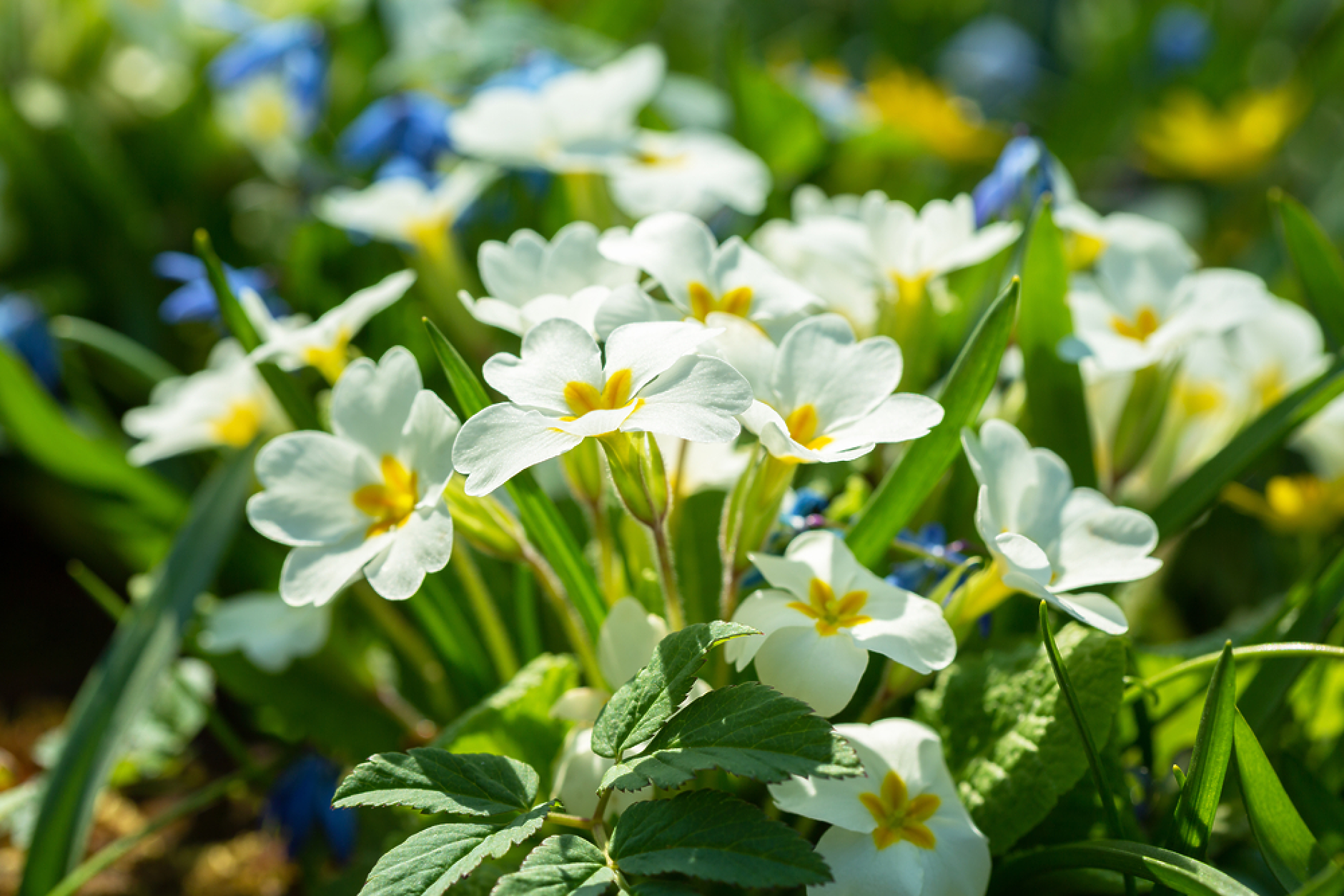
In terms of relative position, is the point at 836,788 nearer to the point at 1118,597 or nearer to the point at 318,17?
the point at 1118,597

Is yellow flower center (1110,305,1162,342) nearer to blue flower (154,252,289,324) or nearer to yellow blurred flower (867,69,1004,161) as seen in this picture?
blue flower (154,252,289,324)

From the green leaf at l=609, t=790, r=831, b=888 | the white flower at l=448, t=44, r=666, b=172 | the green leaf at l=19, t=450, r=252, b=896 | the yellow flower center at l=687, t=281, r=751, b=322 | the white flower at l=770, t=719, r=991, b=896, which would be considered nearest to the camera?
the green leaf at l=609, t=790, r=831, b=888

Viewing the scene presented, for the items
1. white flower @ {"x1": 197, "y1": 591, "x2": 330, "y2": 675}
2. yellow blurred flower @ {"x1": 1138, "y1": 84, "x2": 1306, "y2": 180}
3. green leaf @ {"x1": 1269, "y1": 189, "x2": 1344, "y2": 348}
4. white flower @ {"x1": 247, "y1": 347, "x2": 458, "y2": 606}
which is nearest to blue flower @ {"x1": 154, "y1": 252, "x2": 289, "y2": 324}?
white flower @ {"x1": 197, "y1": 591, "x2": 330, "y2": 675}

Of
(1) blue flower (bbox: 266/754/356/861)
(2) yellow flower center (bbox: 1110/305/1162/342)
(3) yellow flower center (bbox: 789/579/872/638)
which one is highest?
(2) yellow flower center (bbox: 1110/305/1162/342)

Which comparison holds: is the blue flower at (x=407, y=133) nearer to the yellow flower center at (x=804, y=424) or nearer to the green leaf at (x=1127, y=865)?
the yellow flower center at (x=804, y=424)

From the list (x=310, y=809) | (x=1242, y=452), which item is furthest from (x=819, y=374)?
(x=310, y=809)

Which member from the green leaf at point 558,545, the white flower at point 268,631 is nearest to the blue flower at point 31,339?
the white flower at point 268,631
